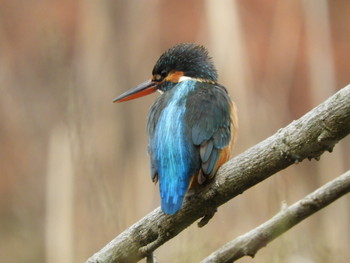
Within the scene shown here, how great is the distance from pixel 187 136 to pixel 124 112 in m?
3.70

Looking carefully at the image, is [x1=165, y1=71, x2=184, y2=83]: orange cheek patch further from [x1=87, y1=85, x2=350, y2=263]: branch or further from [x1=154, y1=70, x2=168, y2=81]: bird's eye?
[x1=87, y1=85, x2=350, y2=263]: branch

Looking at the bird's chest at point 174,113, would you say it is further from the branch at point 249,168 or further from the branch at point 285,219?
the branch at point 285,219

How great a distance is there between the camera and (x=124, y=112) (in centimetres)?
579

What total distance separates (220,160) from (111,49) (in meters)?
3.52

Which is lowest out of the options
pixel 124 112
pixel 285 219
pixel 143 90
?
pixel 124 112

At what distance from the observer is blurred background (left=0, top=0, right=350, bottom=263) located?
8.71ft

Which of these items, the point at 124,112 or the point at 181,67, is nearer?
the point at 181,67

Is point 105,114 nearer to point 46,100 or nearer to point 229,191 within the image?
point 46,100

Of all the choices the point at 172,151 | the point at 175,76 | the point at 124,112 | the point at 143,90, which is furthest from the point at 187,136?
the point at 124,112

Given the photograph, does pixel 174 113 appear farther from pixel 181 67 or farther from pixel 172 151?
pixel 181 67

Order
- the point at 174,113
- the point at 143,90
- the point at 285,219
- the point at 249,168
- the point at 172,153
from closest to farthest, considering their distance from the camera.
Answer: the point at 285,219
the point at 249,168
the point at 172,153
the point at 174,113
the point at 143,90

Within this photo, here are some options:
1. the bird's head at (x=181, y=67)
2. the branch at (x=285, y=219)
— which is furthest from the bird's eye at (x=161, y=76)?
the branch at (x=285, y=219)

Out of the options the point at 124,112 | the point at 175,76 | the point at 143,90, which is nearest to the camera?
the point at 175,76

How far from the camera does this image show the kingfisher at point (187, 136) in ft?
6.61
